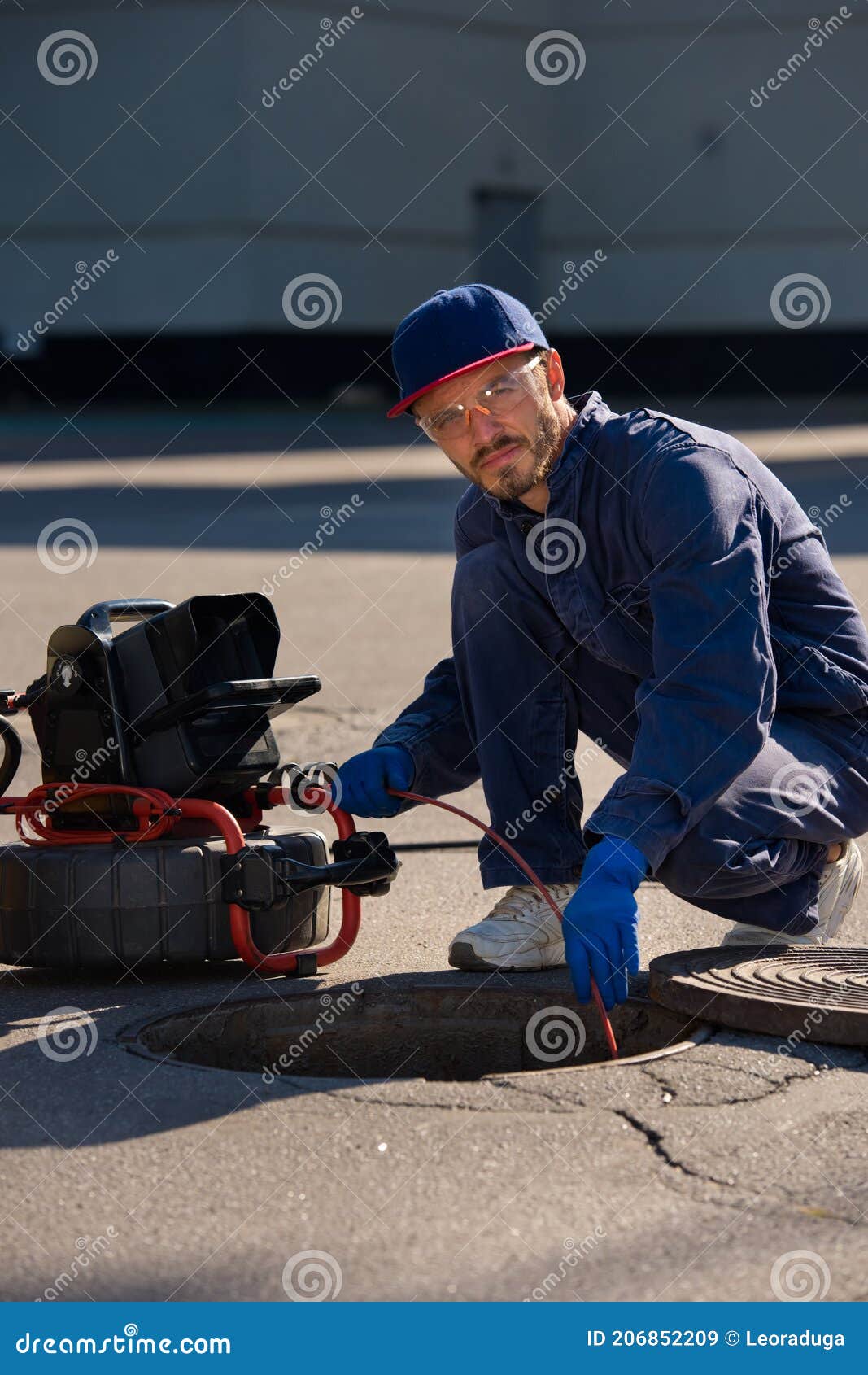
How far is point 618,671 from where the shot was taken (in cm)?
322

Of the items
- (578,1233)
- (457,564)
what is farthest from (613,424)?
(578,1233)

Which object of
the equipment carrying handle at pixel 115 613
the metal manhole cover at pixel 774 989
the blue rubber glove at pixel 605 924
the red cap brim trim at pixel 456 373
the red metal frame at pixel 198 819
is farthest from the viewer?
the equipment carrying handle at pixel 115 613

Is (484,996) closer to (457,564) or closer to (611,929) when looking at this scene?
(611,929)

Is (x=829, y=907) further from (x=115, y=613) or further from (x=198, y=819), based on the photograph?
(x=115, y=613)

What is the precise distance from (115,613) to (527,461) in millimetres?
899

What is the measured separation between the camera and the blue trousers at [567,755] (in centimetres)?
303

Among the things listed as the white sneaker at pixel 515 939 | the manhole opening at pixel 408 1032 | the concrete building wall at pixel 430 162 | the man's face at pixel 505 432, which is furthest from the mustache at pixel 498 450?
the concrete building wall at pixel 430 162

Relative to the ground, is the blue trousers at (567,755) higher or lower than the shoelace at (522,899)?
higher

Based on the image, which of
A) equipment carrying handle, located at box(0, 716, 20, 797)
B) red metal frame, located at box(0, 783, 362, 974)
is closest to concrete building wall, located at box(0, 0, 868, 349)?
equipment carrying handle, located at box(0, 716, 20, 797)

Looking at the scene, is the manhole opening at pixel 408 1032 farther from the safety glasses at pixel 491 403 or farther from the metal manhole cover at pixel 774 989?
the safety glasses at pixel 491 403

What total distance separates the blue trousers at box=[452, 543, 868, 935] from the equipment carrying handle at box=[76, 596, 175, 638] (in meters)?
0.62

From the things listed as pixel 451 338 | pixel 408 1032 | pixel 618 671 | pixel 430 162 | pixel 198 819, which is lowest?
pixel 408 1032

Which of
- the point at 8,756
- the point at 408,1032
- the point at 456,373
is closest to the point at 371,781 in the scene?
the point at 408,1032

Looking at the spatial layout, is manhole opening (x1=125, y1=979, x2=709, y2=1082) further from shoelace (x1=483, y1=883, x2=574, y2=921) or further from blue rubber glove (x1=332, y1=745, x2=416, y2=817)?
blue rubber glove (x1=332, y1=745, x2=416, y2=817)
